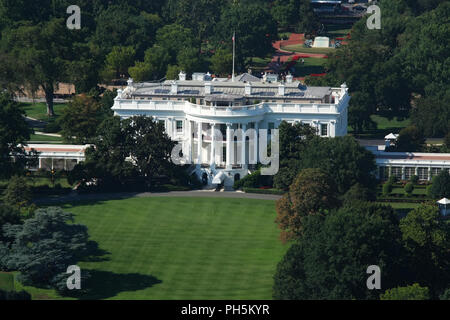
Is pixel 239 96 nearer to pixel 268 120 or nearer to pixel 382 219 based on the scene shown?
pixel 268 120

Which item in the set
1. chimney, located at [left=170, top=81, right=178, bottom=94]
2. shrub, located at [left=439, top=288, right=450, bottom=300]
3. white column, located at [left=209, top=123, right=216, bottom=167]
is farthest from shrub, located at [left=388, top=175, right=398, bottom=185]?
shrub, located at [left=439, top=288, right=450, bottom=300]

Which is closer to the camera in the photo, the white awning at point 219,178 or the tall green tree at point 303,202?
the tall green tree at point 303,202

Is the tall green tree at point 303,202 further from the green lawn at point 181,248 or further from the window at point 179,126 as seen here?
the window at point 179,126

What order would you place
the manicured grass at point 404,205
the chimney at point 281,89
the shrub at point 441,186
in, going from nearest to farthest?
the manicured grass at point 404,205
the shrub at point 441,186
the chimney at point 281,89

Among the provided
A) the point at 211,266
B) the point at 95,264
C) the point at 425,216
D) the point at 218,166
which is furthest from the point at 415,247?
the point at 218,166

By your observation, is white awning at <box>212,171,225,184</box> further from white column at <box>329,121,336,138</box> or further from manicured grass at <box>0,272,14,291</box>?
manicured grass at <box>0,272,14,291</box>

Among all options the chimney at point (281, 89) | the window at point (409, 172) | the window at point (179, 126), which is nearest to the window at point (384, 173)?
the window at point (409, 172)

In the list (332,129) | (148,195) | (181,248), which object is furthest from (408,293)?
(332,129)
